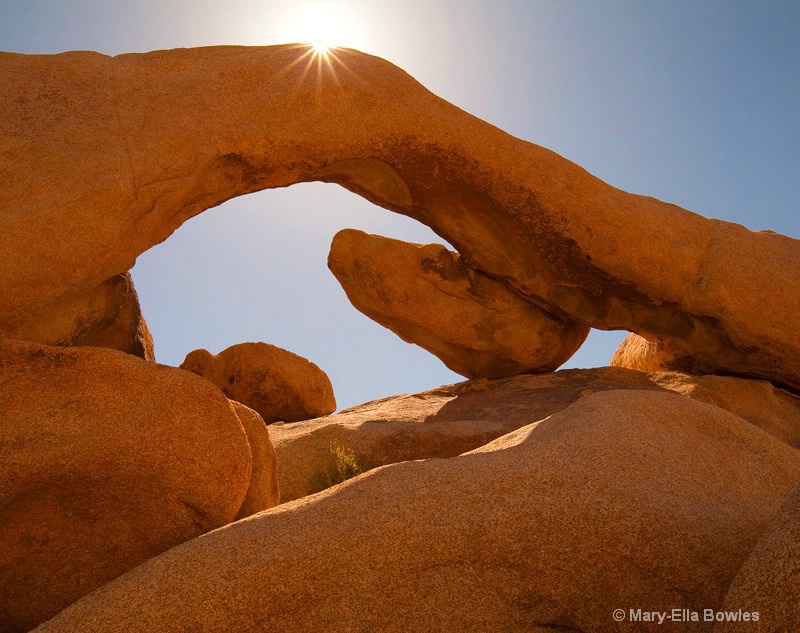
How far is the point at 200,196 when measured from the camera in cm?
622

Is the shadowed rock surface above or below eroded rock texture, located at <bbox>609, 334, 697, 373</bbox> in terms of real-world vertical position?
below

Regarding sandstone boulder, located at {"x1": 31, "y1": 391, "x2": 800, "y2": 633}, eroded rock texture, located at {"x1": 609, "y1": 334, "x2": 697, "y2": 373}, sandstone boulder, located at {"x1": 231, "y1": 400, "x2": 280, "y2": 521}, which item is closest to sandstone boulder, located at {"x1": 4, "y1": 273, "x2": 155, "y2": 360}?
sandstone boulder, located at {"x1": 231, "y1": 400, "x2": 280, "y2": 521}

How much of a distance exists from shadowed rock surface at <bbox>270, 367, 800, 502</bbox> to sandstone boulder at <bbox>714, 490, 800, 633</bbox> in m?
4.11

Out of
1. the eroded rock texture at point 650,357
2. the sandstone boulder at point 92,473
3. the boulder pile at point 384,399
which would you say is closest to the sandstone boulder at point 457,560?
the boulder pile at point 384,399

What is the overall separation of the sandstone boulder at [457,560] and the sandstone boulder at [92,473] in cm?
79

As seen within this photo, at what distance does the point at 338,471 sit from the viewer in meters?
6.65

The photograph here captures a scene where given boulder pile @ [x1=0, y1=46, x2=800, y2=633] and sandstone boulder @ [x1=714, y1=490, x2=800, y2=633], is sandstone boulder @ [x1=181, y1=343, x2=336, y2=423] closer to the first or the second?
boulder pile @ [x1=0, y1=46, x2=800, y2=633]

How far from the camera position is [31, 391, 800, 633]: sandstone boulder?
2.56m

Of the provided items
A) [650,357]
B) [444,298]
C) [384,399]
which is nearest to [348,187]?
[444,298]

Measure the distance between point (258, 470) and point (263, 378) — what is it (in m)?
6.27

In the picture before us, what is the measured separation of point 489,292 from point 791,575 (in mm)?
7395

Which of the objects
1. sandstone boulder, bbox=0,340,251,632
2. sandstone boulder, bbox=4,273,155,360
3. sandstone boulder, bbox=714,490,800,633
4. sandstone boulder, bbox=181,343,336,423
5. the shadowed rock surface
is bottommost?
sandstone boulder, bbox=714,490,800,633

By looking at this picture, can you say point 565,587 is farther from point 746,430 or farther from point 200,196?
point 200,196

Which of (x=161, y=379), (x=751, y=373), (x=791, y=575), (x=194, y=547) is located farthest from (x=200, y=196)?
(x=751, y=373)
